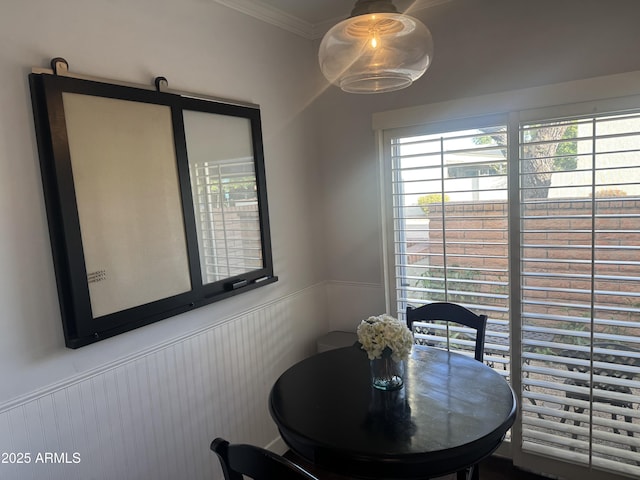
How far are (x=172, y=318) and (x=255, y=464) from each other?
1.09 meters

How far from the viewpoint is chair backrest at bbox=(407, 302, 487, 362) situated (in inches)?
82.3

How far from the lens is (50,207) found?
1500 millimetres

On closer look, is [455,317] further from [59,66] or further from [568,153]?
[59,66]

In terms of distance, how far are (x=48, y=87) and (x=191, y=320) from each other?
3.76ft

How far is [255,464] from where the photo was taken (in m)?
1.04

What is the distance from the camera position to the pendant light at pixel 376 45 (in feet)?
4.28

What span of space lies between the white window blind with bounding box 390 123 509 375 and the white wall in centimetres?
65

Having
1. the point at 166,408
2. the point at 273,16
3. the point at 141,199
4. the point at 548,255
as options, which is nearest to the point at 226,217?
the point at 141,199

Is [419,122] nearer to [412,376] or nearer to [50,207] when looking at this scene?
[412,376]

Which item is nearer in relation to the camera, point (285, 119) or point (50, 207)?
point (50, 207)

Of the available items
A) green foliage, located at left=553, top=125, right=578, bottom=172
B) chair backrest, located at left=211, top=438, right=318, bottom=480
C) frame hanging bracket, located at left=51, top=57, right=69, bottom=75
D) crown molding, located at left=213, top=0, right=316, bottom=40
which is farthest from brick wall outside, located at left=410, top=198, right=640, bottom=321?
frame hanging bracket, located at left=51, top=57, right=69, bottom=75

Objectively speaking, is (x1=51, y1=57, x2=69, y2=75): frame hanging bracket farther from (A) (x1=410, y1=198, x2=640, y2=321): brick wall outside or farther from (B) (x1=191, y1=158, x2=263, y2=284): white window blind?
(A) (x1=410, y1=198, x2=640, y2=321): brick wall outside

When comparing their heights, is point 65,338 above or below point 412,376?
above

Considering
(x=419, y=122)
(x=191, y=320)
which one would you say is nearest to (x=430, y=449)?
(x=191, y=320)
